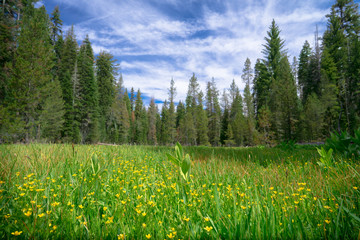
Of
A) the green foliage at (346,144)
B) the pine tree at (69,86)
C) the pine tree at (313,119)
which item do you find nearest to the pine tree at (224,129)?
the pine tree at (313,119)

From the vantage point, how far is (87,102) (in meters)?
27.0

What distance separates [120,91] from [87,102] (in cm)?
1495

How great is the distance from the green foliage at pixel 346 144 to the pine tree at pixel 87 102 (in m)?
29.3

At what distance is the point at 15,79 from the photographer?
1320 centimetres

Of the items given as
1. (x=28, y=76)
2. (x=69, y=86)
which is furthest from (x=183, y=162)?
(x=69, y=86)

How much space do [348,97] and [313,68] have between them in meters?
11.2

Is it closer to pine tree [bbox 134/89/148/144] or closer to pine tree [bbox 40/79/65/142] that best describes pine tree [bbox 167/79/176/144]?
pine tree [bbox 134/89/148/144]

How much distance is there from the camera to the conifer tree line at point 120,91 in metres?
14.3

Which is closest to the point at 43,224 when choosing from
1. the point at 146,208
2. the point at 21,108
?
the point at 146,208

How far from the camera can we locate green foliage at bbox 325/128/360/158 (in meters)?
3.30

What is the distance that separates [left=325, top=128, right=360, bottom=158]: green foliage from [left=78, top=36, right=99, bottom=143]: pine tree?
29346 millimetres

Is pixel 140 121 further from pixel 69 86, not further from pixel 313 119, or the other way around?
pixel 313 119

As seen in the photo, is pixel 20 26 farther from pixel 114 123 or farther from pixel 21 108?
pixel 114 123

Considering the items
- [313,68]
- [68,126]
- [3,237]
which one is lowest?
[3,237]
